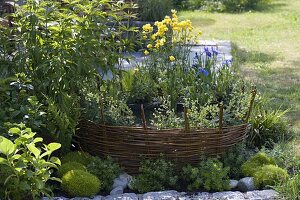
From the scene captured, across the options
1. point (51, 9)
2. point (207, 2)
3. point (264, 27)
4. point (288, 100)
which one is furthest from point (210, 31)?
point (51, 9)

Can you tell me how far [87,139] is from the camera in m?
4.81

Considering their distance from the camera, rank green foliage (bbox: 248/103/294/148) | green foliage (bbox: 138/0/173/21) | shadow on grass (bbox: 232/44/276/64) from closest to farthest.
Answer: green foliage (bbox: 248/103/294/148) → shadow on grass (bbox: 232/44/276/64) → green foliage (bbox: 138/0/173/21)

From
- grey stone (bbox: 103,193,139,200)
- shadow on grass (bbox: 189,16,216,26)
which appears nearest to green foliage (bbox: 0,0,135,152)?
grey stone (bbox: 103,193,139,200)

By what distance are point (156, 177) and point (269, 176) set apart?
0.83 metres

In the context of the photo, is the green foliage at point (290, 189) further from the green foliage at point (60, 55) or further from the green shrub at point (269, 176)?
the green foliage at point (60, 55)

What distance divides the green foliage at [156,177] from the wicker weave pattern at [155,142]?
0.10 metres

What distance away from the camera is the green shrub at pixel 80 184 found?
4230 millimetres

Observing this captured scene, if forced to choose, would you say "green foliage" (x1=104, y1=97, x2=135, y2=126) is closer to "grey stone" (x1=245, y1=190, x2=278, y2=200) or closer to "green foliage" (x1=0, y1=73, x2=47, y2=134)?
"green foliage" (x1=0, y1=73, x2=47, y2=134)

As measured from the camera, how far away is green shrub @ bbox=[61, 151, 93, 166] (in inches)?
183

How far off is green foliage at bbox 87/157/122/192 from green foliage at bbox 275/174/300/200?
120cm

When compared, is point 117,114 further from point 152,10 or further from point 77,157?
point 152,10

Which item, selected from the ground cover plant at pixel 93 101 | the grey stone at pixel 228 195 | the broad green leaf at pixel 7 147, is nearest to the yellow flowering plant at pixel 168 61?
the ground cover plant at pixel 93 101

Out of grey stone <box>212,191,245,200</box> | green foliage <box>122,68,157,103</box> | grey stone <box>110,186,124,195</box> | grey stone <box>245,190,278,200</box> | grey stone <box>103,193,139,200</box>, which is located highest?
green foliage <box>122,68,157,103</box>

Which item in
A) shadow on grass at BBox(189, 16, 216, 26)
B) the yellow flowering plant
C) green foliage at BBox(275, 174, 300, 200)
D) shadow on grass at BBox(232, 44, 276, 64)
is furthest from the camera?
shadow on grass at BBox(189, 16, 216, 26)
